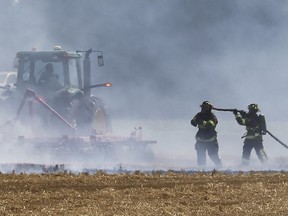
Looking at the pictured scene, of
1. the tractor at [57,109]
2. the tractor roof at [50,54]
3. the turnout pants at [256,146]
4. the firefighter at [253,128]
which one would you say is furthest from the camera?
the tractor roof at [50,54]

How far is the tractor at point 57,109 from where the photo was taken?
92.5ft

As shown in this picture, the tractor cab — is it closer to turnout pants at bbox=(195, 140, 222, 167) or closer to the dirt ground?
turnout pants at bbox=(195, 140, 222, 167)

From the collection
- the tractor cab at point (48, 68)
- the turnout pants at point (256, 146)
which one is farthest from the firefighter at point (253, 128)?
the tractor cab at point (48, 68)

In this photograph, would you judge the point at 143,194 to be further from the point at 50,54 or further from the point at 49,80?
the point at 50,54

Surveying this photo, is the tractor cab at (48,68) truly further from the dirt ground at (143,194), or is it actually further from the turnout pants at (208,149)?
the dirt ground at (143,194)

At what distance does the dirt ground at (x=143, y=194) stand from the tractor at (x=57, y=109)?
8377mm

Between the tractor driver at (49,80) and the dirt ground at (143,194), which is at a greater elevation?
the tractor driver at (49,80)

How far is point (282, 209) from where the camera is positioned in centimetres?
1602

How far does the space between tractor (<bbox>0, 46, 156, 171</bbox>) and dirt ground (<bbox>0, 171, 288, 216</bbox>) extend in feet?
27.5

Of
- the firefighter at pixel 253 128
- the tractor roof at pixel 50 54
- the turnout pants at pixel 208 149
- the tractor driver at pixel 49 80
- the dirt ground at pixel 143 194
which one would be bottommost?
the dirt ground at pixel 143 194

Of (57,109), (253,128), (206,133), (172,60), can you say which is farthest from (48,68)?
(172,60)

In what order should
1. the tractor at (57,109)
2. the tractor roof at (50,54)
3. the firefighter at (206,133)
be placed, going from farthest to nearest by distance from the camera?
1. the tractor roof at (50,54)
2. the tractor at (57,109)
3. the firefighter at (206,133)

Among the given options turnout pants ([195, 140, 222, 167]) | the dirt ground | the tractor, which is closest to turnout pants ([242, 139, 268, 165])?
turnout pants ([195, 140, 222, 167])

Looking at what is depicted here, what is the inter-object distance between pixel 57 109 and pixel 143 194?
12.9 metres
